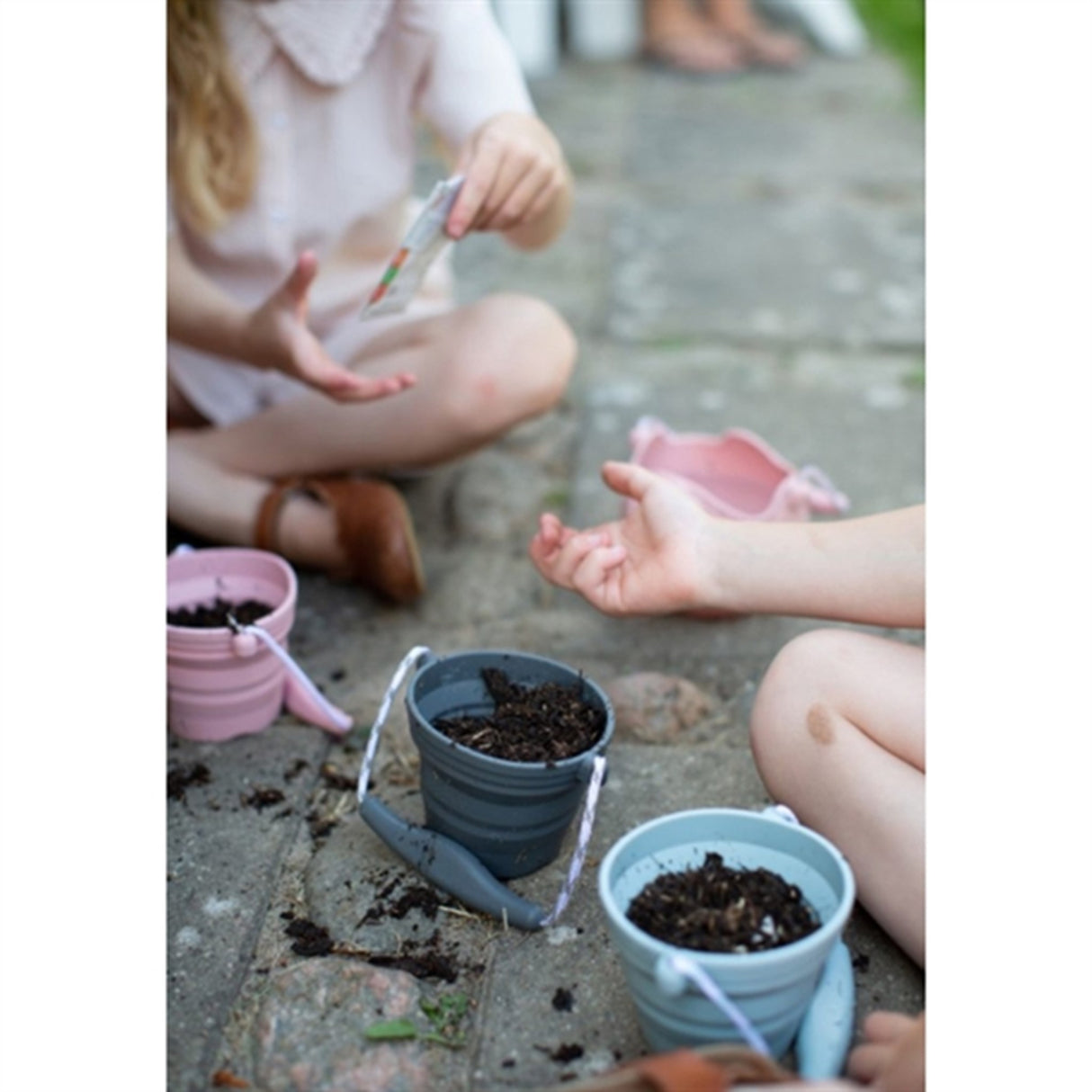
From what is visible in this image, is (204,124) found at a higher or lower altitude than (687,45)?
higher

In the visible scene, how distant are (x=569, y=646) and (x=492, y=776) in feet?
2.08

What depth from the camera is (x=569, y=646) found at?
6.37 ft

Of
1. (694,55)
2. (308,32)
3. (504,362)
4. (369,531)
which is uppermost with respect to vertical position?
(308,32)

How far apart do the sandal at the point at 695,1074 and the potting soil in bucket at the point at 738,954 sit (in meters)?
0.06

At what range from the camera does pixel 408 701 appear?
4.56ft

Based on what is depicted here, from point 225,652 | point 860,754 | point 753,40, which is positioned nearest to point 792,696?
point 860,754

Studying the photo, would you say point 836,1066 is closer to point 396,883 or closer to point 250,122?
point 396,883

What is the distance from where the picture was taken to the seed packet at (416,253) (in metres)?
A: 1.71

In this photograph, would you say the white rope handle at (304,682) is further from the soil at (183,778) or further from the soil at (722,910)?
the soil at (722,910)

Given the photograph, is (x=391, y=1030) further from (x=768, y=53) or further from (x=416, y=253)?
(x=768, y=53)

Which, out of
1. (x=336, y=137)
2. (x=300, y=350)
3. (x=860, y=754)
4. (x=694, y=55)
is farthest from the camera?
(x=694, y=55)
